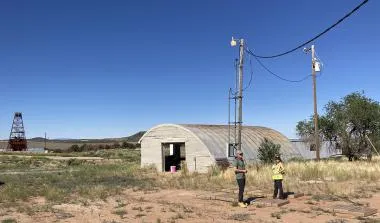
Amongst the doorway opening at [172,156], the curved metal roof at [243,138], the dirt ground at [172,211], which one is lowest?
the dirt ground at [172,211]

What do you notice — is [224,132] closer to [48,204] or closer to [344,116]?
[344,116]

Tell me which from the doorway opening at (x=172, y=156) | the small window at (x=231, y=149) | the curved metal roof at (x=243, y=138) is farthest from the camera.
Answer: the doorway opening at (x=172, y=156)

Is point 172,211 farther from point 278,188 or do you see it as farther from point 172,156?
point 172,156

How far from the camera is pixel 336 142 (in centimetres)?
4700

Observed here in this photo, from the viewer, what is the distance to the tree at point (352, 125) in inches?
1512

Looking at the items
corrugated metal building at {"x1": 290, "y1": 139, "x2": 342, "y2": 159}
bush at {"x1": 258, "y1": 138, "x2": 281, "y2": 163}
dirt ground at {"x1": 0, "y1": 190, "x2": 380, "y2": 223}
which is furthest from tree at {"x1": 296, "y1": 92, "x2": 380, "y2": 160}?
dirt ground at {"x1": 0, "y1": 190, "x2": 380, "y2": 223}

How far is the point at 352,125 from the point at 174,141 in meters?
19.7

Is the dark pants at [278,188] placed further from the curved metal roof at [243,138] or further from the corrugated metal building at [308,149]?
the corrugated metal building at [308,149]

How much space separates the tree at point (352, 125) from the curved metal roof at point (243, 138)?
14.0 feet

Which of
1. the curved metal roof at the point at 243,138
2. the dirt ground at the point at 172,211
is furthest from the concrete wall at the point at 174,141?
the dirt ground at the point at 172,211

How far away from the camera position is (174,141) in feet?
112

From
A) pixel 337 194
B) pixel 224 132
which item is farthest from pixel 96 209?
pixel 224 132

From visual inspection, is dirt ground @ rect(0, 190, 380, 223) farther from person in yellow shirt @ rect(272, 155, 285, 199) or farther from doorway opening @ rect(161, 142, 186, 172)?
doorway opening @ rect(161, 142, 186, 172)

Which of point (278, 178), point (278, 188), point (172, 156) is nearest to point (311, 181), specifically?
point (278, 188)
